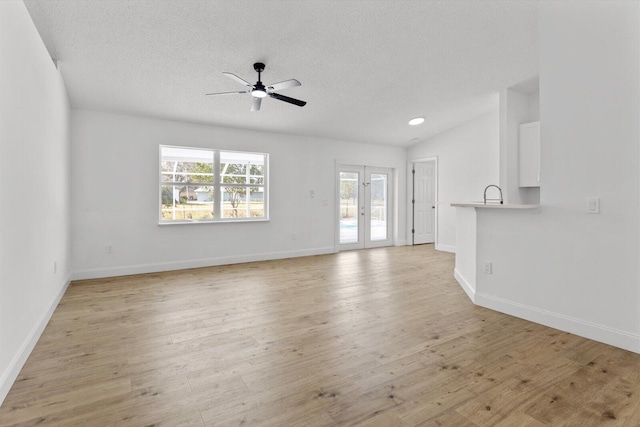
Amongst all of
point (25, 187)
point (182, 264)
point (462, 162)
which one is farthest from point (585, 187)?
point (182, 264)

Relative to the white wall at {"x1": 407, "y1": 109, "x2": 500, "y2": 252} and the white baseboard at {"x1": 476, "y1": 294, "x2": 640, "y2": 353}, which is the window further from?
the white baseboard at {"x1": 476, "y1": 294, "x2": 640, "y2": 353}

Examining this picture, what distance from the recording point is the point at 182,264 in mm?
5488

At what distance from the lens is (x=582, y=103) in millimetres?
2754

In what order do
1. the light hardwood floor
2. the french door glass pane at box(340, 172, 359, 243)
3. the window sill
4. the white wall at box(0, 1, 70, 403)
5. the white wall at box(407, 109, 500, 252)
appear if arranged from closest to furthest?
the light hardwood floor
the white wall at box(0, 1, 70, 403)
the window sill
the white wall at box(407, 109, 500, 252)
the french door glass pane at box(340, 172, 359, 243)

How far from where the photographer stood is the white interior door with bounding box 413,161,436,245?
26.8ft

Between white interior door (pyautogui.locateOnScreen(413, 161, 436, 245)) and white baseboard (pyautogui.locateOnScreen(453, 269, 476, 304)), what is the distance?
3.63 meters

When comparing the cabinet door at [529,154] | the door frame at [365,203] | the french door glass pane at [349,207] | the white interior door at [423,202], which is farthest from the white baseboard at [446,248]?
the cabinet door at [529,154]

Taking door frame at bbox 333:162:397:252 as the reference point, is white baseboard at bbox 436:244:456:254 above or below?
below

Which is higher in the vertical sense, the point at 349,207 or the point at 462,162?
the point at 462,162

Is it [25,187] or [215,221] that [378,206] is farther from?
[25,187]

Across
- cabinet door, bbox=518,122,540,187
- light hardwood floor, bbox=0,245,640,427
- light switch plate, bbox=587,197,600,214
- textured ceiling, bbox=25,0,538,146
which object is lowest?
light hardwood floor, bbox=0,245,640,427

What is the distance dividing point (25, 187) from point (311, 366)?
2517mm

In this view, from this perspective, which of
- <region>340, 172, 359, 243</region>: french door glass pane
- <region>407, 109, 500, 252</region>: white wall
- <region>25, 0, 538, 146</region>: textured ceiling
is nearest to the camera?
<region>25, 0, 538, 146</region>: textured ceiling

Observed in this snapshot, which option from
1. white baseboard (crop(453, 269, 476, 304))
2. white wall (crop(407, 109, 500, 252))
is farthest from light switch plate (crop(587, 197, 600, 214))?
white wall (crop(407, 109, 500, 252))
